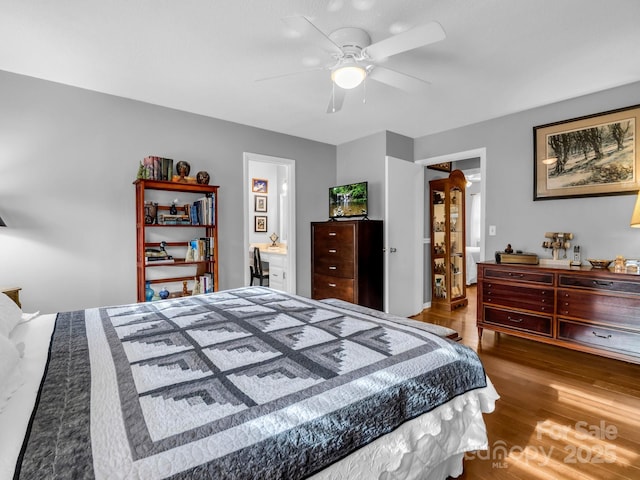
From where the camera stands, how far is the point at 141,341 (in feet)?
4.53

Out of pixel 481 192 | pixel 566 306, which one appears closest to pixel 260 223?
pixel 481 192

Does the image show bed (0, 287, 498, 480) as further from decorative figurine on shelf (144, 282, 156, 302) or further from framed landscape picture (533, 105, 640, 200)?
framed landscape picture (533, 105, 640, 200)

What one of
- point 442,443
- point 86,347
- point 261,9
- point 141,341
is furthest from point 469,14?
point 86,347

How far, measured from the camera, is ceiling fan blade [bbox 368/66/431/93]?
2168 millimetres

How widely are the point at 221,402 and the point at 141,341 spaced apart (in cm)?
69

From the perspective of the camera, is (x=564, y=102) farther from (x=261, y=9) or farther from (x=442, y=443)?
(x=442, y=443)

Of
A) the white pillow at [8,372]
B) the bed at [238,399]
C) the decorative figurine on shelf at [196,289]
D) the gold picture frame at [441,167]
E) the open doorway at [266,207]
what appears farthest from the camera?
the open doorway at [266,207]

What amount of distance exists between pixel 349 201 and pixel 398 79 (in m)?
2.12

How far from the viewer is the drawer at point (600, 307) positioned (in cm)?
254

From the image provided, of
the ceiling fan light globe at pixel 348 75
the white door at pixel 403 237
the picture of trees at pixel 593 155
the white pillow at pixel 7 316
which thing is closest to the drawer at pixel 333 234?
the white door at pixel 403 237

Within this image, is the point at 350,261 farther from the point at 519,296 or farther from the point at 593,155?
the point at 593,155

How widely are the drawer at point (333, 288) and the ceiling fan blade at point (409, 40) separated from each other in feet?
8.27

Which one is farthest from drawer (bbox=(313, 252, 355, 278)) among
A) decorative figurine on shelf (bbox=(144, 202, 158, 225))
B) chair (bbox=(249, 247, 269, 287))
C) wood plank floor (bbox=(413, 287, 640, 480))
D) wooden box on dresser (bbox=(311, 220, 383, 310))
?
decorative figurine on shelf (bbox=(144, 202, 158, 225))

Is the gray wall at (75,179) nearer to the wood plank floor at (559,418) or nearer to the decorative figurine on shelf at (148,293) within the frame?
the decorative figurine on shelf at (148,293)
